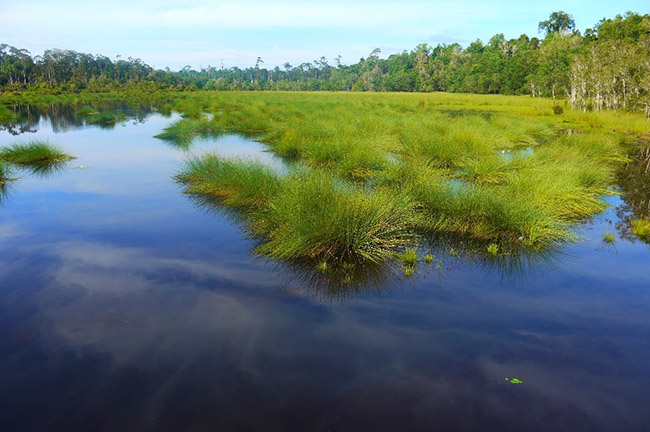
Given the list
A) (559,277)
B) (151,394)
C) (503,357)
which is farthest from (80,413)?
(559,277)

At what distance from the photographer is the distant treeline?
3209cm

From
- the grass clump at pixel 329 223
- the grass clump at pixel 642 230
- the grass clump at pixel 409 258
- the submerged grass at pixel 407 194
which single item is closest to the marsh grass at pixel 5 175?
the submerged grass at pixel 407 194

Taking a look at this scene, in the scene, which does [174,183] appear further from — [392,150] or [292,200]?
[392,150]

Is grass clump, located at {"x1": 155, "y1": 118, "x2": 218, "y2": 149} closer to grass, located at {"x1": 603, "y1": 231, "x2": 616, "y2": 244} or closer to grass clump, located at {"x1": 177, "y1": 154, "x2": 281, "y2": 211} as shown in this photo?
grass clump, located at {"x1": 177, "y1": 154, "x2": 281, "y2": 211}

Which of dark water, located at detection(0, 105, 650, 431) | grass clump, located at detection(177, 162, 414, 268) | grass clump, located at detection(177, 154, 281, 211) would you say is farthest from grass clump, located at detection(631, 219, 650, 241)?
grass clump, located at detection(177, 154, 281, 211)

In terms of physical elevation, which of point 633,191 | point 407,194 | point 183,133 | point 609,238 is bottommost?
point 609,238

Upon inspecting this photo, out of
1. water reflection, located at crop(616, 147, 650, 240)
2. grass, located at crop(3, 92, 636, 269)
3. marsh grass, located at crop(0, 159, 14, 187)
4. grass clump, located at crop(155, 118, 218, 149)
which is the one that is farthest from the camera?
grass clump, located at crop(155, 118, 218, 149)

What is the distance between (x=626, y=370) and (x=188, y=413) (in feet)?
14.7

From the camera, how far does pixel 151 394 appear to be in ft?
14.0

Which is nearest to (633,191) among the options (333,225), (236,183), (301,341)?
(333,225)

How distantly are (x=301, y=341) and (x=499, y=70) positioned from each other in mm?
69487

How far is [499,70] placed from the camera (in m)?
65.4

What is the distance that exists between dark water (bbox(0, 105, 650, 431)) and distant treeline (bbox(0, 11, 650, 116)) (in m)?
27.0

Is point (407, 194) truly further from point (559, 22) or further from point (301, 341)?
point (559, 22)
